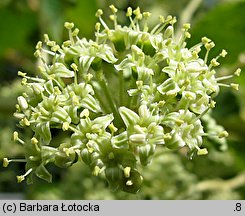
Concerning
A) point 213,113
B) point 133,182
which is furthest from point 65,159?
point 213,113

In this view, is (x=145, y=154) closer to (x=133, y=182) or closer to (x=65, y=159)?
(x=133, y=182)

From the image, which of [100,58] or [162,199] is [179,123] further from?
[162,199]

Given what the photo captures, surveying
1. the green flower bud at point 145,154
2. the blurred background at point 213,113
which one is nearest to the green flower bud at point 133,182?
the green flower bud at point 145,154

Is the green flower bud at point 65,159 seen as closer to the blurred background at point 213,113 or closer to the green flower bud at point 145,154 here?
the green flower bud at point 145,154

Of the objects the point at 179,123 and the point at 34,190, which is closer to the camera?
the point at 179,123

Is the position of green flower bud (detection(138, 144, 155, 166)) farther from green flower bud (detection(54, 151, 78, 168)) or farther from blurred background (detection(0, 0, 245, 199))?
blurred background (detection(0, 0, 245, 199))

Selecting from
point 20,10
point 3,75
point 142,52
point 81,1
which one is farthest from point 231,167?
point 3,75

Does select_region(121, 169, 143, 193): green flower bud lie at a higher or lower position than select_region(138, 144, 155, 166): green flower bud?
lower

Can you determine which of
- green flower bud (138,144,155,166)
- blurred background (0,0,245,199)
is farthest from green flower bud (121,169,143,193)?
blurred background (0,0,245,199)
